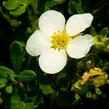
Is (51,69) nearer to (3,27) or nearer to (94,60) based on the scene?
(94,60)

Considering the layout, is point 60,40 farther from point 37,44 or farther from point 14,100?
point 14,100

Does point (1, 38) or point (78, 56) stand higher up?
point (78, 56)

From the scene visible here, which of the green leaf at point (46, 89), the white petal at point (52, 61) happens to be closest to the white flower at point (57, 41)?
the white petal at point (52, 61)

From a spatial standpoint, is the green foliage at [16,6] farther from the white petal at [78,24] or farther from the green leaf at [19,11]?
the white petal at [78,24]

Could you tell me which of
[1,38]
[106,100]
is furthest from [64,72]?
[1,38]

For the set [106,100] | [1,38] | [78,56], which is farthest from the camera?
[1,38]

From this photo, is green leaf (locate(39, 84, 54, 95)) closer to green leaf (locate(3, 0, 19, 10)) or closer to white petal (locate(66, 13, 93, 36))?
white petal (locate(66, 13, 93, 36))
